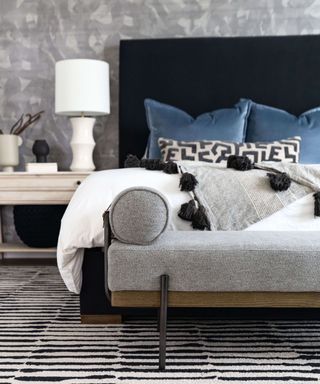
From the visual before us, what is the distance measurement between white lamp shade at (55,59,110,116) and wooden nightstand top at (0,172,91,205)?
0.49 meters

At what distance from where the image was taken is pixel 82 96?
317 cm

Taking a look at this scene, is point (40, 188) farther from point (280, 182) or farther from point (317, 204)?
point (317, 204)

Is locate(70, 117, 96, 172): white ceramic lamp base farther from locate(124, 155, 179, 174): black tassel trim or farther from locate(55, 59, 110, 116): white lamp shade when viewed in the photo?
Answer: locate(124, 155, 179, 174): black tassel trim

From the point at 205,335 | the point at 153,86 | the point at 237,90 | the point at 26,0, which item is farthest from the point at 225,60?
the point at 205,335

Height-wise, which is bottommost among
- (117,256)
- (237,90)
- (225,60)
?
(117,256)

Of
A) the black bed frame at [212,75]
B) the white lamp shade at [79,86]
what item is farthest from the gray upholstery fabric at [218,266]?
the black bed frame at [212,75]

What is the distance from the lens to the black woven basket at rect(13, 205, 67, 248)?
10.1 ft

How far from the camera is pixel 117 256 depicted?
1.43 m

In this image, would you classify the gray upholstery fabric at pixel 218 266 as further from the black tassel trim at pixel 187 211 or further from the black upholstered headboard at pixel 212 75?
the black upholstered headboard at pixel 212 75

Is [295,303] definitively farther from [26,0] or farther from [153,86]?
[26,0]

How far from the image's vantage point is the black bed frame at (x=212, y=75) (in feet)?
11.1

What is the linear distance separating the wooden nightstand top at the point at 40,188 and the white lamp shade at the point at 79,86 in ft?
1.60

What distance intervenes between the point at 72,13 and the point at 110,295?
8.87 ft

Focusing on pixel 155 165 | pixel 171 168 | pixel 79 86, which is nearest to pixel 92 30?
pixel 79 86
